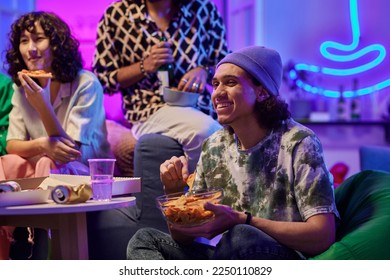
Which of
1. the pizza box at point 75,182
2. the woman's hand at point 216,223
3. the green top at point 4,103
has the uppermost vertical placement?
the green top at point 4,103

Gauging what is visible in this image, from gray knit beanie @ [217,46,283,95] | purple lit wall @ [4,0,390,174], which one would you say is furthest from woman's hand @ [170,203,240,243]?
purple lit wall @ [4,0,390,174]

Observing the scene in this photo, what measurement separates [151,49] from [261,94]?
118 cm

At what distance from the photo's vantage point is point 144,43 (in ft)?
11.1

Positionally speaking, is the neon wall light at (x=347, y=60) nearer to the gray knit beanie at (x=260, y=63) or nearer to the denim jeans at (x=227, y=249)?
the gray knit beanie at (x=260, y=63)

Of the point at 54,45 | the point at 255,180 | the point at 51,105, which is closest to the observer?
the point at 255,180

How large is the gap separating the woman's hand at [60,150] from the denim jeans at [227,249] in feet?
2.53

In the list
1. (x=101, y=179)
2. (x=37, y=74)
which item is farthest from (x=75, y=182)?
(x=37, y=74)

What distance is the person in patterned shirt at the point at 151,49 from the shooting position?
3250mm

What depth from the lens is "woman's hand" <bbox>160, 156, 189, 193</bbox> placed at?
7.07 ft

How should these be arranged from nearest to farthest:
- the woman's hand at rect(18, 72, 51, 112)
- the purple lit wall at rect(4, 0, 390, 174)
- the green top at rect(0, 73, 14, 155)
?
the woman's hand at rect(18, 72, 51, 112) → the green top at rect(0, 73, 14, 155) → the purple lit wall at rect(4, 0, 390, 174)

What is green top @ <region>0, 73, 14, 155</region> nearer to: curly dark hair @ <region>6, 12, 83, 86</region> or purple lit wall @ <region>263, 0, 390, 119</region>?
curly dark hair @ <region>6, 12, 83, 86</region>

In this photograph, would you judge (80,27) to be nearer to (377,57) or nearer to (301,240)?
(377,57)

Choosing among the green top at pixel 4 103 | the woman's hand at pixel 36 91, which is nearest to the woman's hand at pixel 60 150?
the woman's hand at pixel 36 91

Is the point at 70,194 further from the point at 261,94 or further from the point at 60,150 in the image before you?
the point at 60,150
